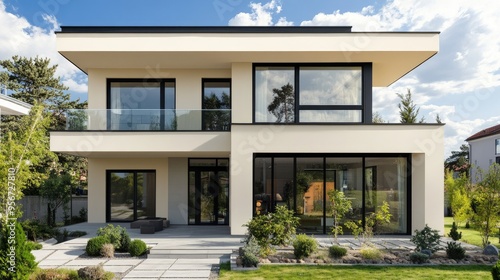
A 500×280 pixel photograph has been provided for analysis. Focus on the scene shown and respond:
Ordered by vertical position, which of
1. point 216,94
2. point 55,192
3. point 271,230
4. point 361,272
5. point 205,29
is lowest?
point 361,272

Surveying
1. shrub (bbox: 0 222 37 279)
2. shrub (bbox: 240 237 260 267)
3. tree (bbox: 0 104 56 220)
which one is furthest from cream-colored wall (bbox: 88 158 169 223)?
shrub (bbox: 0 222 37 279)

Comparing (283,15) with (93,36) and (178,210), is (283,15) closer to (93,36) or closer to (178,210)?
(93,36)

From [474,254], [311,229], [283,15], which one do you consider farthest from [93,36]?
[474,254]

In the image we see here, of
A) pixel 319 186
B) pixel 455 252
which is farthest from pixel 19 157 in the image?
pixel 455 252

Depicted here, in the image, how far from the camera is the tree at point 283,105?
538 inches

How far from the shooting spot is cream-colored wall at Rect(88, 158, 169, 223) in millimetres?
15641

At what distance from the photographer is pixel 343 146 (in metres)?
12.7

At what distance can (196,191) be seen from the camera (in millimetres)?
15531

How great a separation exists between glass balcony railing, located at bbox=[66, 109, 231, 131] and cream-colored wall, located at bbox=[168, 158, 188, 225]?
8.99 ft

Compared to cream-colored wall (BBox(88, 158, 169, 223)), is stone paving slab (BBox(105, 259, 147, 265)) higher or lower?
lower

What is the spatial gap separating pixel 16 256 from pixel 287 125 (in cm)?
884

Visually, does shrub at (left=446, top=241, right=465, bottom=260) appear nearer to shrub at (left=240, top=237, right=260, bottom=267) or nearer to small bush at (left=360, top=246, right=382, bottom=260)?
small bush at (left=360, top=246, right=382, bottom=260)

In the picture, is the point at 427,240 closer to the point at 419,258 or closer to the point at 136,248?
the point at 419,258

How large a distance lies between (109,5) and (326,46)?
8.68 meters
